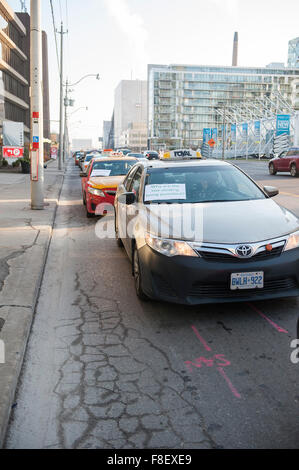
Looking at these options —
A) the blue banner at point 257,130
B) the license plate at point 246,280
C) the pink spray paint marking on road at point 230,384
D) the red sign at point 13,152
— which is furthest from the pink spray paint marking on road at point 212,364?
the blue banner at point 257,130

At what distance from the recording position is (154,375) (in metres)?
3.61

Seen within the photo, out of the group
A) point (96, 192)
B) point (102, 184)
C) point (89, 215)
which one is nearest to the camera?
point (96, 192)

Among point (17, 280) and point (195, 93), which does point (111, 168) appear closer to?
point (17, 280)

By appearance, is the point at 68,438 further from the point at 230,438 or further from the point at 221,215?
the point at 221,215

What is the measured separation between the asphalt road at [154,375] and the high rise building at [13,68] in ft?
167

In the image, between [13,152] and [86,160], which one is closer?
[86,160]

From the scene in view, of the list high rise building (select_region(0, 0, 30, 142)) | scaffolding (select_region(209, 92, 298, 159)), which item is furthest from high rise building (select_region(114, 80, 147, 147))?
high rise building (select_region(0, 0, 30, 142))

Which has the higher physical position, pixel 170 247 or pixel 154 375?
pixel 170 247

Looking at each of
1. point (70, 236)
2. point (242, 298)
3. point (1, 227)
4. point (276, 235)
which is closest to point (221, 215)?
point (276, 235)

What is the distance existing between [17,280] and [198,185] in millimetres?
2655

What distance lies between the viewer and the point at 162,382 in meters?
3.49

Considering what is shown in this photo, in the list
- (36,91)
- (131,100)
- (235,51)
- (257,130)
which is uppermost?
(235,51)

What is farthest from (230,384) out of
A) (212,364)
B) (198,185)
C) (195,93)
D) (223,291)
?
(195,93)
